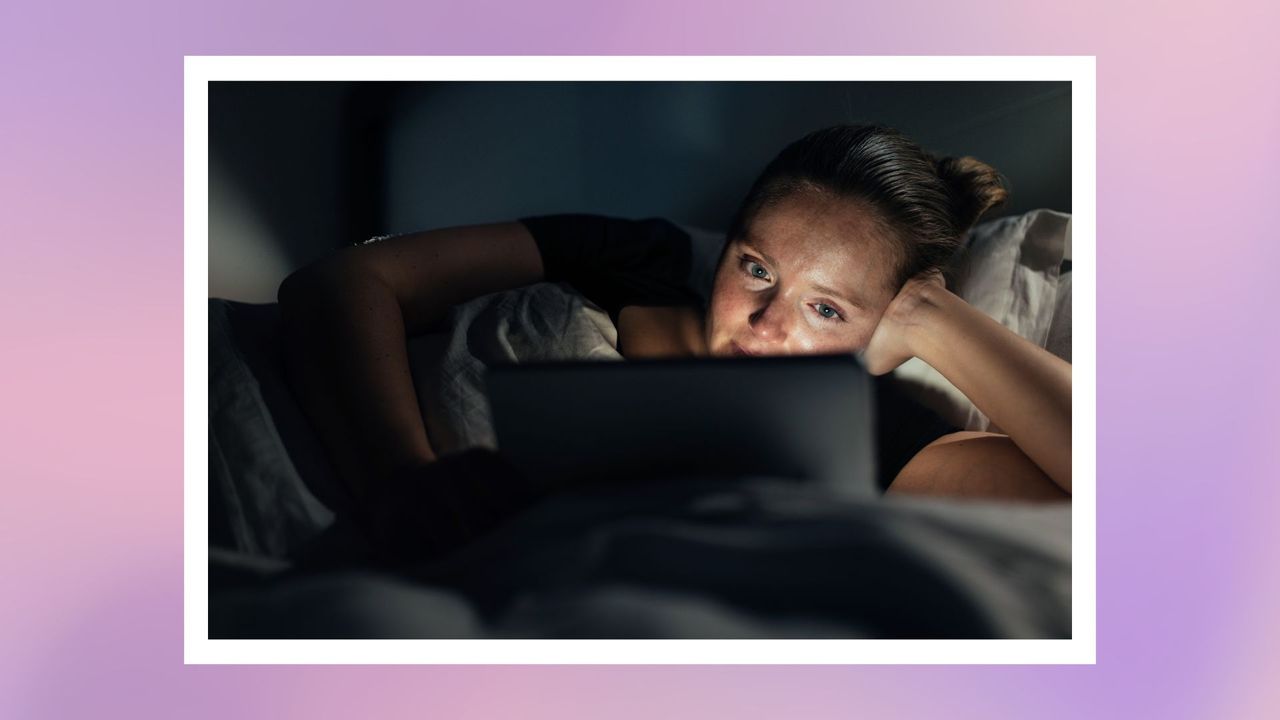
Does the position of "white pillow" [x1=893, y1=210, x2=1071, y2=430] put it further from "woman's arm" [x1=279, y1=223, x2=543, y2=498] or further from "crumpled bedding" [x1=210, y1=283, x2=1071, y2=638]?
"woman's arm" [x1=279, y1=223, x2=543, y2=498]

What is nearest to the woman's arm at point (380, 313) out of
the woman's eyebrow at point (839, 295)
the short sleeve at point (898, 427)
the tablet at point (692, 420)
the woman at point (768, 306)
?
the woman at point (768, 306)

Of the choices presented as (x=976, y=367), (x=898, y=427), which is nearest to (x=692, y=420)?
(x=898, y=427)

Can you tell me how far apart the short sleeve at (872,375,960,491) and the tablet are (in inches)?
0.6

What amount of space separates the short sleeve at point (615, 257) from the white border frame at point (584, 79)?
0.21 m

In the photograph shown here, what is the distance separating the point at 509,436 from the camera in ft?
4.19

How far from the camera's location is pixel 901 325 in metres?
1.29

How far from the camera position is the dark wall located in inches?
52.1

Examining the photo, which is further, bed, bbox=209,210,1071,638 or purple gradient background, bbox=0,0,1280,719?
purple gradient background, bbox=0,0,1280,719

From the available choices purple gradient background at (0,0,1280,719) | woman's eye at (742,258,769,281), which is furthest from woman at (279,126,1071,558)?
purple gradient background at (0,0,1280,719)

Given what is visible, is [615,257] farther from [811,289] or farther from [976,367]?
[976,367]

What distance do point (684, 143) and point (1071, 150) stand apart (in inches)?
22.0
